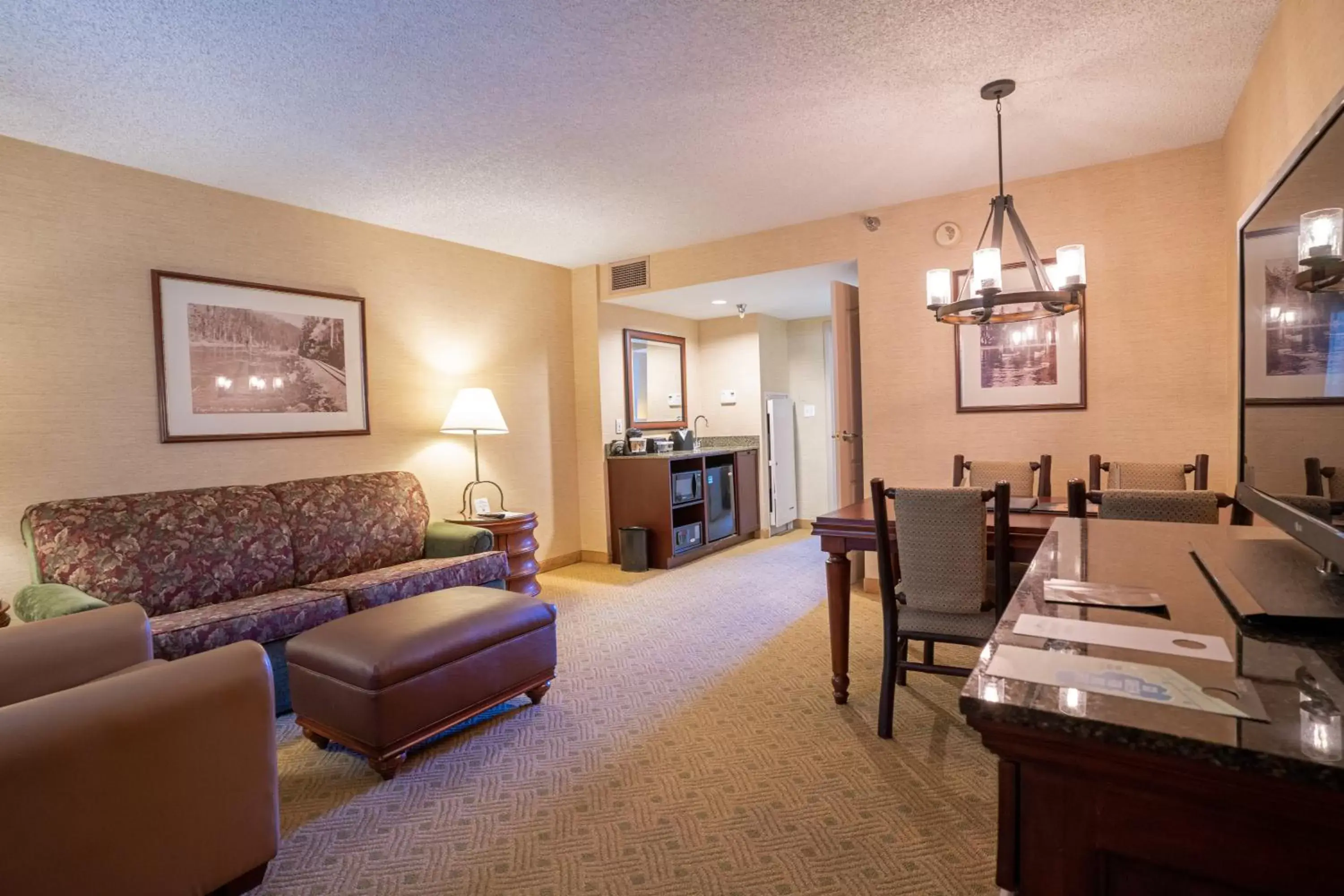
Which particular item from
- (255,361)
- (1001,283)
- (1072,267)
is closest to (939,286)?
(1001,283)

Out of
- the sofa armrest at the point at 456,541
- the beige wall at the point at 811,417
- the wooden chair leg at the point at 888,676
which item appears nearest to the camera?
the wooden chair leg at the point at 888,676

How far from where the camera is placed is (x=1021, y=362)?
3.99m

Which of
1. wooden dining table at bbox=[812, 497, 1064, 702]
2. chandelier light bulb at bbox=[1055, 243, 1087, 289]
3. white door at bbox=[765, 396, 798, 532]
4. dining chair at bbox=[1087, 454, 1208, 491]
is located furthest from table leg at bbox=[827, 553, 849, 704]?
white door at bbox=[765, 396, 798, 532]

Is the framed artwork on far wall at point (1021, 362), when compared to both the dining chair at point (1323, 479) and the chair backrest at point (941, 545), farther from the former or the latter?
the dining chair at point (1323, 479)

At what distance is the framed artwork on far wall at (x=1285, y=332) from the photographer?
102 cm

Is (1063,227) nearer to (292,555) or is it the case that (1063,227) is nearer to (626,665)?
(626,665)

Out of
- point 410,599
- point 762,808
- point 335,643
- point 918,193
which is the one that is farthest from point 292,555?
point 918,193

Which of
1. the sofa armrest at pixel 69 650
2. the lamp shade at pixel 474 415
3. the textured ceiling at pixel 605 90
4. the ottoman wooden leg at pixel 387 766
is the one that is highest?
the textured ceiling at pixel 605 90

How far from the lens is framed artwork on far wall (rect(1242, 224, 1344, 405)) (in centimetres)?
102

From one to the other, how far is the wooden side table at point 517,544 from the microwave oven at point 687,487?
1.37 meters

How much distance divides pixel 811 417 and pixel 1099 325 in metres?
3.62

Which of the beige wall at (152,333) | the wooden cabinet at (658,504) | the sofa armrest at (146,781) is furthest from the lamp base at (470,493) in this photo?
the sofa armrest at (146,781)

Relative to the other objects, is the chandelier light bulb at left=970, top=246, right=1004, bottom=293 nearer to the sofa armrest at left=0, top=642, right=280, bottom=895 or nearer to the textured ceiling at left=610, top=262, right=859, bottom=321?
the textured ceiling at left=610, top=262, right=859, bottom=321

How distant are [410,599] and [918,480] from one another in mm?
3145
